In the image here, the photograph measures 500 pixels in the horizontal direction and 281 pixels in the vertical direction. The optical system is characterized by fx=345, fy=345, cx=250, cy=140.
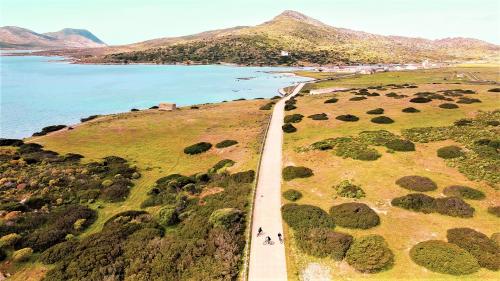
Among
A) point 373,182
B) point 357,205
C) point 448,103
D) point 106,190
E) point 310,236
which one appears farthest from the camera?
point 448,103

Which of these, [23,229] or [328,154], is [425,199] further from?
[23,229]

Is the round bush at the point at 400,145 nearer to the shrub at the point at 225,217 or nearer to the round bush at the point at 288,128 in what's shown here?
the round bush at the point at 288,128

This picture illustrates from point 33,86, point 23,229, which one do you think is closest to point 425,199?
point 23,229

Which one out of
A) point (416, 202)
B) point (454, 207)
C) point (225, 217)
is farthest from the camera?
point (416, 202)

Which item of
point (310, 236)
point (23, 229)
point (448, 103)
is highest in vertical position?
point (448, 103)

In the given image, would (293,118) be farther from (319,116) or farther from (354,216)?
(354,216)

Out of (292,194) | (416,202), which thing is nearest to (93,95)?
(292,194)
